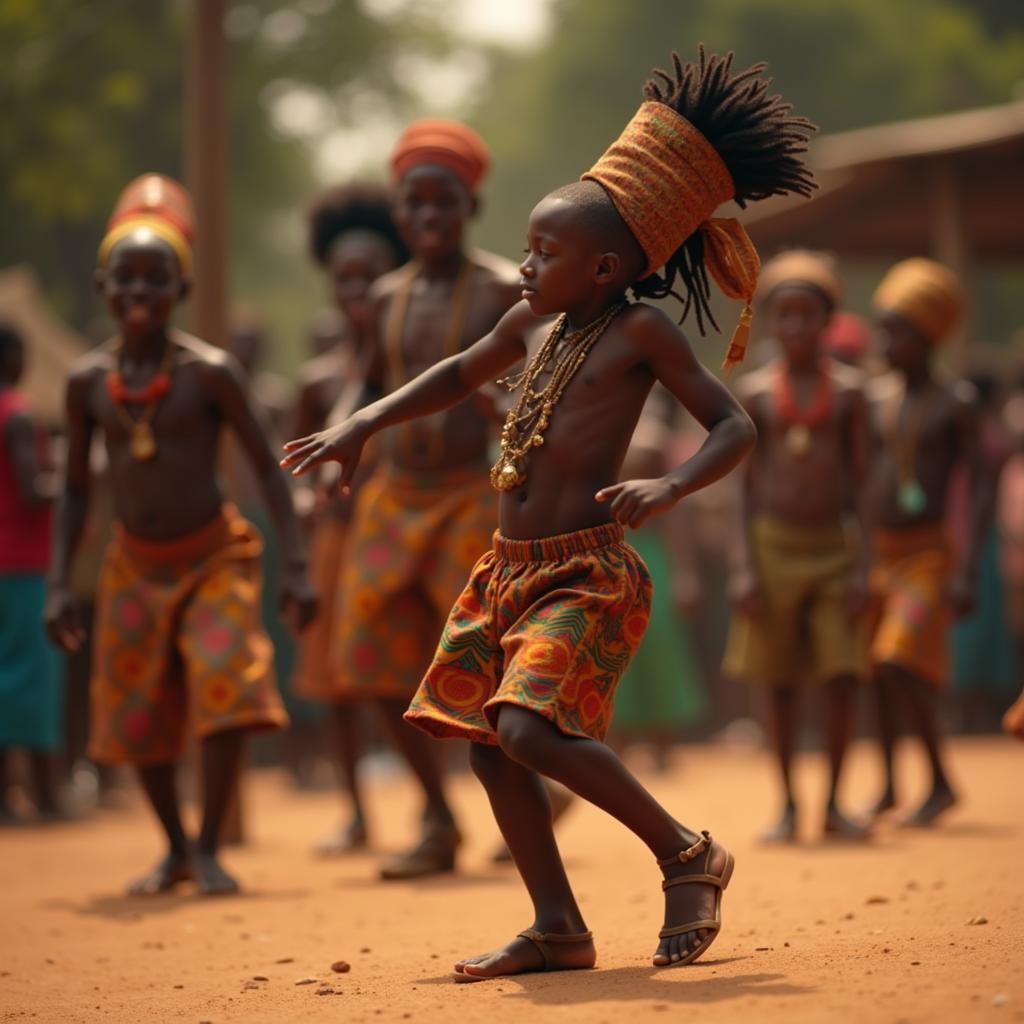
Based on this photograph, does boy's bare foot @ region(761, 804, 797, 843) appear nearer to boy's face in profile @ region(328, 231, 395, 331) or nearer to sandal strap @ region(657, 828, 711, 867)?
boy's face in profile @ region(328, 231, 395, 331)

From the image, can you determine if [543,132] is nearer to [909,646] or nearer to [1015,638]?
[1015,638]

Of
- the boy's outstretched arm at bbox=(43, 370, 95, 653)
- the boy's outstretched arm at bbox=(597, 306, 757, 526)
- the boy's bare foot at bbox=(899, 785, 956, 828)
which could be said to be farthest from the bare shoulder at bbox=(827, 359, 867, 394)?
the boy's outstretched arm at bbox=(597, 306, 757, 526)

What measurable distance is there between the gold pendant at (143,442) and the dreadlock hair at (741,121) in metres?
2.38

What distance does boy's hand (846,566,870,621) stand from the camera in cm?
780

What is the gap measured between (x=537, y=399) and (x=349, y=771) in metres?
4.12

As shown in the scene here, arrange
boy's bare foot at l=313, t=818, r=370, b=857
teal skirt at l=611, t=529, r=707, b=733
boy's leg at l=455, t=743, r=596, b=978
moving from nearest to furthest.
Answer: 1. boy's leg at l=455, t=743, r=596, b=978
2. boy's bare foot at l=313, t=818, r=370, b=857
3. teal skirt at l=611, t=529, r=707, b=733

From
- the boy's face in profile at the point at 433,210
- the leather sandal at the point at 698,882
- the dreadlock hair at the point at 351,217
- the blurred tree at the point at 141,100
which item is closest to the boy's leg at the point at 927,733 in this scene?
the boy's face in profile at the point at 433,210

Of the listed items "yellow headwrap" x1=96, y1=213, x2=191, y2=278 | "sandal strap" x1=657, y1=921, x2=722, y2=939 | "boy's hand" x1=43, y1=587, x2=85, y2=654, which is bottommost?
"sandal strap" x1=657, y1=921, x2=722, y2=939

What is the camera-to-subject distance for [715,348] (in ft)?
101

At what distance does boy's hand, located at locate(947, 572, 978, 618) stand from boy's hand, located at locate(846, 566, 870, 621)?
0.67m

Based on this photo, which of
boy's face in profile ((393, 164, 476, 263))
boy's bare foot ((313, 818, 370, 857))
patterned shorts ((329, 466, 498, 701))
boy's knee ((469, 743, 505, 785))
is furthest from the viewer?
boy's bare foot ((313, 818, 370, 857))

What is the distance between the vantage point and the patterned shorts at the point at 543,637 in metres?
4.49

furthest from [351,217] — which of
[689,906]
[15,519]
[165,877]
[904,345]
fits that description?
[689,906]

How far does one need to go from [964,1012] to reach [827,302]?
478 centimetres
